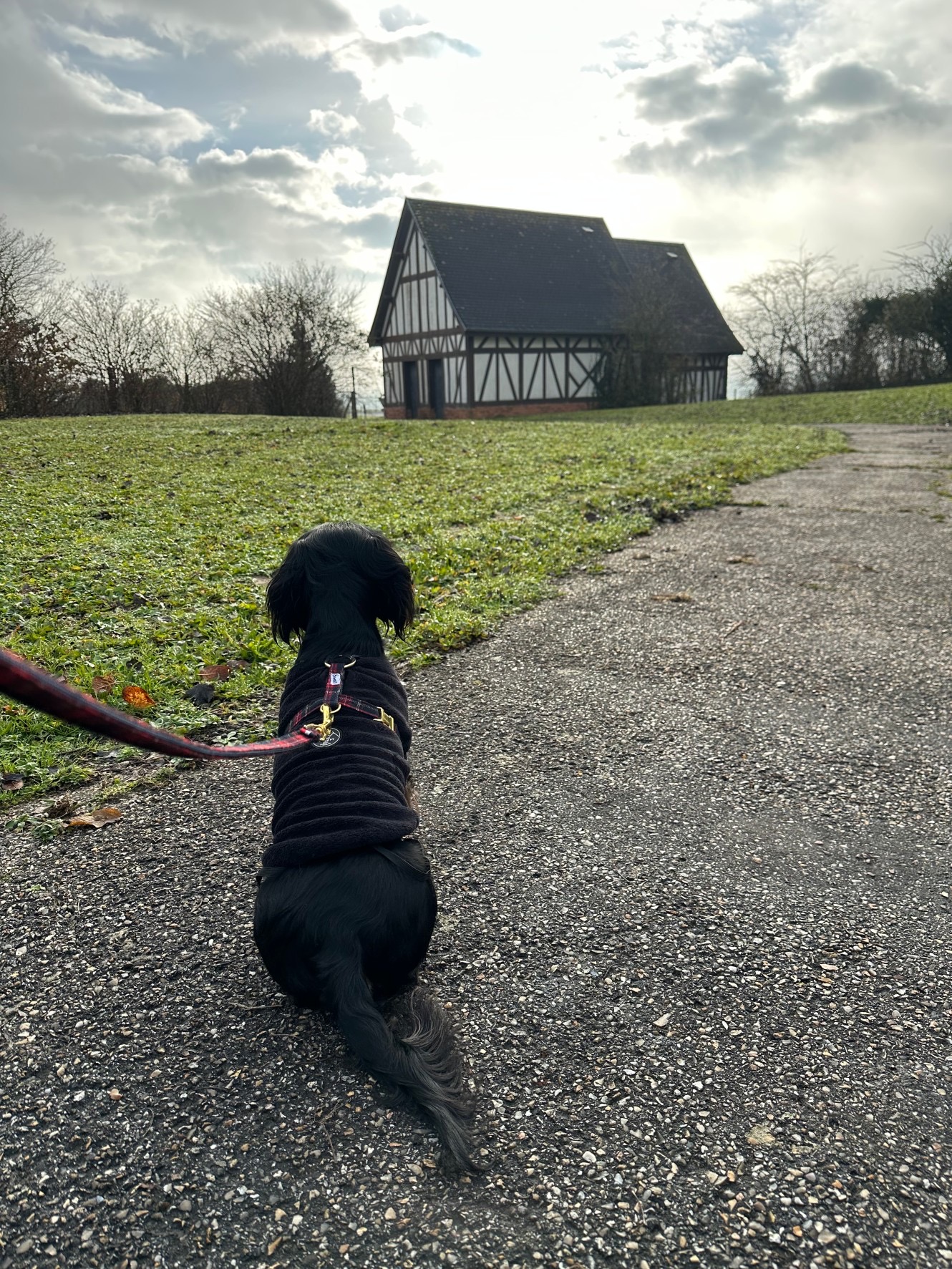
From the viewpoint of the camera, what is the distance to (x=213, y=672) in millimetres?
4629

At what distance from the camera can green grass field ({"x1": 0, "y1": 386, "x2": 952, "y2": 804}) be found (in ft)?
15.2

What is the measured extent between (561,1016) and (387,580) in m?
1.46

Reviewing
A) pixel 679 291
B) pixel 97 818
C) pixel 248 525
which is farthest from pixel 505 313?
pixel 97 818

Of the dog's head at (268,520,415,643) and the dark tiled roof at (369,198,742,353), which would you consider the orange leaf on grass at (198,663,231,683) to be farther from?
the dark tiled roof at (369,198,742,353)

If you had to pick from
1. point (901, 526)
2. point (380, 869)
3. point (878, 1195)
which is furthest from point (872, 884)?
point (901, 526)

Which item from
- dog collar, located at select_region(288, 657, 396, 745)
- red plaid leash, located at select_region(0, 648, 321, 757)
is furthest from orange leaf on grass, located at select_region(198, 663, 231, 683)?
red plaid leash, located at select_region(0, 648, 321, 757)

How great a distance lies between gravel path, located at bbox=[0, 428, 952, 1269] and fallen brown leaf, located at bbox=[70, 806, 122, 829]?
0.16 feet

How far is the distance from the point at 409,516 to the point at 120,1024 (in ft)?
22.4

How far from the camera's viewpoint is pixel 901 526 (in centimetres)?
837

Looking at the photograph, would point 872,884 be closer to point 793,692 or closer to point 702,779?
point 702,779

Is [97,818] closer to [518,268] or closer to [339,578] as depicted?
[339,578]

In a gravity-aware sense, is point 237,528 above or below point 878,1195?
above

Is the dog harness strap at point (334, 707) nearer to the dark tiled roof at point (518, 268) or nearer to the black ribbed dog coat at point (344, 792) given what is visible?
the black ribbed dog coat at point (344, 792)

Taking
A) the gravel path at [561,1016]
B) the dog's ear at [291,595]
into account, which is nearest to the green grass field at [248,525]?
the gravel path at [561,1016]
